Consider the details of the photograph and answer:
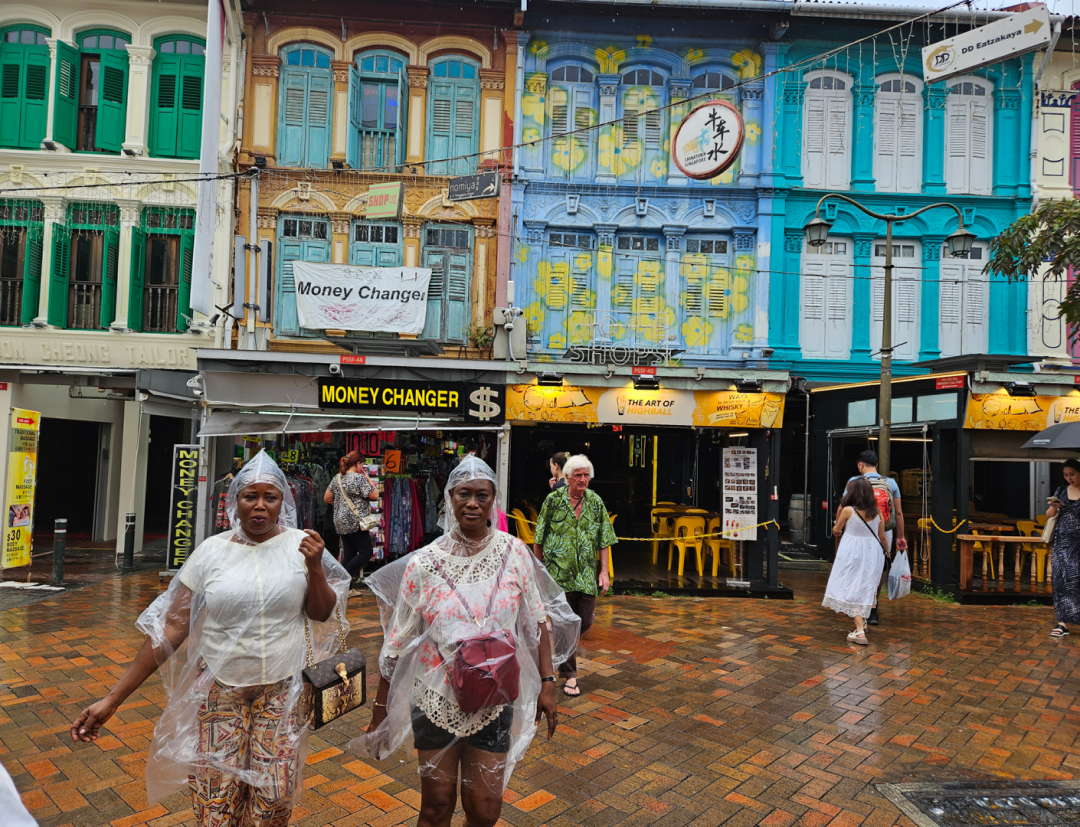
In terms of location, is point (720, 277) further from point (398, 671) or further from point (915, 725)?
point (398, 671)

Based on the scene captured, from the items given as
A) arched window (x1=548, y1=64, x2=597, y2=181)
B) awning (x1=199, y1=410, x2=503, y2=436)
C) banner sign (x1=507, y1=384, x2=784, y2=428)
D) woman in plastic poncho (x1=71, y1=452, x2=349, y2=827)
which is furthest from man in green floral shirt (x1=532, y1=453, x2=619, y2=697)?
arched window (x1=548, y1=64, x2=597, y2=181)

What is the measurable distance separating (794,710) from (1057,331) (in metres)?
12.0

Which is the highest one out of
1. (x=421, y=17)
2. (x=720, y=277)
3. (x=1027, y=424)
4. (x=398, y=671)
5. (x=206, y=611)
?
(x=421, y=17)

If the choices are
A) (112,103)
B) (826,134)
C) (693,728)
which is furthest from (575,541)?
(112,103)

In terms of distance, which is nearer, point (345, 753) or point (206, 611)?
point (206, 611)

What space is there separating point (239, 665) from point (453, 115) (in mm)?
12680

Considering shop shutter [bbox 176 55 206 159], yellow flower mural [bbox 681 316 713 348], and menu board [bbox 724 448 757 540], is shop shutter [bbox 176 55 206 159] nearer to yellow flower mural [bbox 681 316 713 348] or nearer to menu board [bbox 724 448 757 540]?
yellow flower mural [bbox 681 316 713 348]

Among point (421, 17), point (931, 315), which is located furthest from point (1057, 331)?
point (421, 17)

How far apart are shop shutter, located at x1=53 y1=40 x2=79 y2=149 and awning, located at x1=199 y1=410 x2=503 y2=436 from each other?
705 cm

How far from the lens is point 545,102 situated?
528 inches

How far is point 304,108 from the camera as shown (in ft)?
43.2

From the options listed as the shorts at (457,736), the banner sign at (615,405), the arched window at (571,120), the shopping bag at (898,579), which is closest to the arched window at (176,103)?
the arched window at (571,120)

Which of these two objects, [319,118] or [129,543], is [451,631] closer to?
[129,543]

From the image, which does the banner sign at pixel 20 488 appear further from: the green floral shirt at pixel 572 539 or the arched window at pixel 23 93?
the green floral shirt at pixel 572 539
